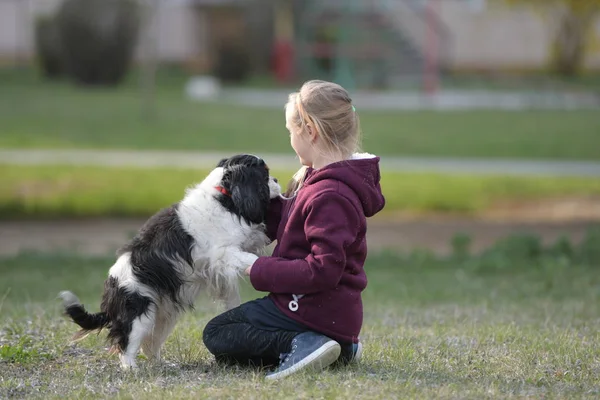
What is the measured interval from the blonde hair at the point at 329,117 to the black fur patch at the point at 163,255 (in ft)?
2.97

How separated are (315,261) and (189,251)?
30.9 inches

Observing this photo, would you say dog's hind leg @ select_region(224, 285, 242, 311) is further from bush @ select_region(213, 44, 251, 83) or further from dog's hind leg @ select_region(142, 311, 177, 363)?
bush @ select_region(213, 44, 251, 83)

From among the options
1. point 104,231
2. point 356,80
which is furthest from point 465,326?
point 356,80

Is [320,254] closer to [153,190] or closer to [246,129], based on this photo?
[153,190]

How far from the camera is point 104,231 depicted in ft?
44.0

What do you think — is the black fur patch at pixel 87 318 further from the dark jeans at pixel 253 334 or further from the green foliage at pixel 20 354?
the dark jeans at pixel 253 334

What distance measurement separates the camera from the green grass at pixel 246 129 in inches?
774

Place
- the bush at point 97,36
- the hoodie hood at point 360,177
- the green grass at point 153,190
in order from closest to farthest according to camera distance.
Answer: the hoodie hood at point 360,177 < the green grass at point 153,190 < the bush at point 97,36

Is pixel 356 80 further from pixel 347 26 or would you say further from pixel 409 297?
pixel 409 297

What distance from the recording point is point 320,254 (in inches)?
188

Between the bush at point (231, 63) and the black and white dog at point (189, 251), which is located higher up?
the black and white dog at point (189, 251)

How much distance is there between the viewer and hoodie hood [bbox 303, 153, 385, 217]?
16.1 ft

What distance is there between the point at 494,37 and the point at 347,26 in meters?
9.08

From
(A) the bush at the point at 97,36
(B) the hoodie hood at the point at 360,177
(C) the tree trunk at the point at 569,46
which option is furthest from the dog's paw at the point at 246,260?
(C) the tree trunk at the point at 569,46
